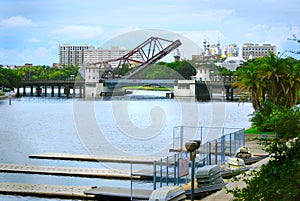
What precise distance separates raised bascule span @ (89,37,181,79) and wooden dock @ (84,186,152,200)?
332 ft

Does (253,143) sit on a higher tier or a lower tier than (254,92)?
lower

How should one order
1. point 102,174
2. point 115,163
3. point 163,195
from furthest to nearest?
point 115,163 < point 102,174 < point 163,195

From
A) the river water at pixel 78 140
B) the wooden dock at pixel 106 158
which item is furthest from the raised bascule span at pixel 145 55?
the wooden dock at pixel 106 158

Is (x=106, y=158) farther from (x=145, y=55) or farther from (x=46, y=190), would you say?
(x=145, y=55)


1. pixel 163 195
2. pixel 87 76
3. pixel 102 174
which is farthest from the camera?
pixel 87 76

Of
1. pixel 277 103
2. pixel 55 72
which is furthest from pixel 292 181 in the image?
pixel 55 72

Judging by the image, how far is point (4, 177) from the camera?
25172 millimetres

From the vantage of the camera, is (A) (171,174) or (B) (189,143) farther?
(A) (171,174)

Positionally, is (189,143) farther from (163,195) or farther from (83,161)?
(83,161)

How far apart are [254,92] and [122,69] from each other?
102 meters

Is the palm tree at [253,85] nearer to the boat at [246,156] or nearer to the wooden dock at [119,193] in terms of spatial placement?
the boat at [246,156]

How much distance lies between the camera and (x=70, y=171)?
25500 millimetres

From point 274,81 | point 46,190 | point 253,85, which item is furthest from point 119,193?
point 253,85

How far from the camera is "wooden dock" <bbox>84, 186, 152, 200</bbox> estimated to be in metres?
19.5
